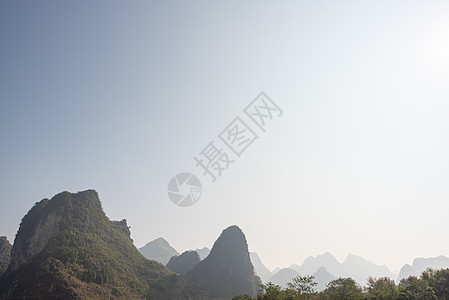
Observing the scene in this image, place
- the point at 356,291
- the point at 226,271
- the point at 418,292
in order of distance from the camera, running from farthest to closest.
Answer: the point at 226,271, the point at 356,291, the point at 418,292

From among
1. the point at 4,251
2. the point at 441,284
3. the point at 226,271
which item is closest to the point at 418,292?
the point at 441,284

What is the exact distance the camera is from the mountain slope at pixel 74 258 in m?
66.0

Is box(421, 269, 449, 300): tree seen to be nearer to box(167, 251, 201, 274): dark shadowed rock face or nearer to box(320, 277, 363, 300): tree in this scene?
box(320, 277, 363, 300): tree

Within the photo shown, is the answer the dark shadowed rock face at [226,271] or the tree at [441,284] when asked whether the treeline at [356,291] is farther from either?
the dark shadowed rock face at [226,271]

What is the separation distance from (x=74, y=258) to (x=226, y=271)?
2933 inches

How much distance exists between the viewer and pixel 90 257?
79875 mm

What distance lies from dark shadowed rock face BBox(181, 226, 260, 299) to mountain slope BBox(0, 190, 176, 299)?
58.5 ft

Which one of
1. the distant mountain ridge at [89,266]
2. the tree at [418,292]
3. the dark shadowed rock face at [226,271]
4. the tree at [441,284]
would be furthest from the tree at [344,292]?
the dark shadowed rock face at [226,271]

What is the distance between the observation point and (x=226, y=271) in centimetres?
12525

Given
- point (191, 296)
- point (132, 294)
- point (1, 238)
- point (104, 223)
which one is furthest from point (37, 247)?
point (1, 238)

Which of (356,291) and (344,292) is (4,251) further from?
(356,291)

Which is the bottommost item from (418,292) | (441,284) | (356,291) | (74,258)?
(441,284)

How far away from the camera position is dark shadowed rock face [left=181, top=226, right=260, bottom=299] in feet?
358

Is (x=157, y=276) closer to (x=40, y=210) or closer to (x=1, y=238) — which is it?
(x=40, y=210)
